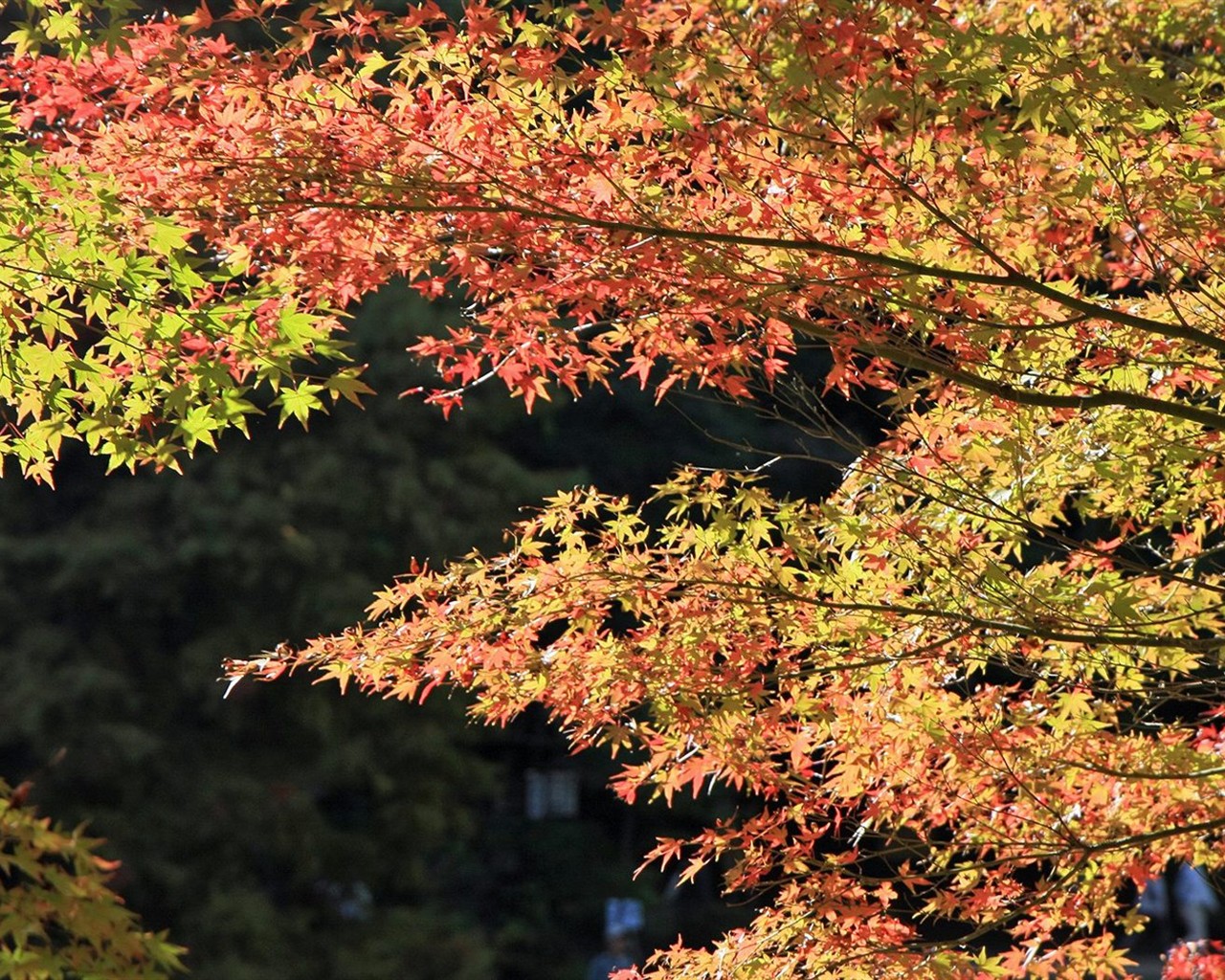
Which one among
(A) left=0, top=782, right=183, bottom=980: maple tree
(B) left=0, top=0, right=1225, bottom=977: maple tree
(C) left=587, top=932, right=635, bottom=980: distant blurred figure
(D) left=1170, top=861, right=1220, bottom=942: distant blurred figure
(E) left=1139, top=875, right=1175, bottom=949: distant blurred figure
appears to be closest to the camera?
(B) left=0, top=0, right=1225, bottom=977: maple tree

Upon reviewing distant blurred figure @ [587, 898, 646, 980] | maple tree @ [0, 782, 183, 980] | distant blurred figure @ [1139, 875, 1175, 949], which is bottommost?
distant blurred figure @ [1139, 875, 1175, 949]

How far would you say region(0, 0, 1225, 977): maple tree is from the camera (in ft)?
11.1

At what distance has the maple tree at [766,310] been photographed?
11.1ft

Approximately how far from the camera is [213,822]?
11742 millimetres

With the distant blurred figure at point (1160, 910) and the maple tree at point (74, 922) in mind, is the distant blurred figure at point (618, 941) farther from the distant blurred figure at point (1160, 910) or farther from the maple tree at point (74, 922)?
the maple tree at point (74, 922)

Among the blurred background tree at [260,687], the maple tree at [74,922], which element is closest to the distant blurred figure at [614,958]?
the blurred background tree at [260,687]

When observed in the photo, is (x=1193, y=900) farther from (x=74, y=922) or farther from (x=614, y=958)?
(x=74, y=922)

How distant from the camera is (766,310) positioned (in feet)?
11.3

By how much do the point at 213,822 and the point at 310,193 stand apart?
29.8ft

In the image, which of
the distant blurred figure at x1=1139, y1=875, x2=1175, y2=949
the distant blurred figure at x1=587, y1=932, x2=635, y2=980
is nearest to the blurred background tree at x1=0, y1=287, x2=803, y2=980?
the distant blurred figure at x1=587, y1=932, x2=635, y2=980

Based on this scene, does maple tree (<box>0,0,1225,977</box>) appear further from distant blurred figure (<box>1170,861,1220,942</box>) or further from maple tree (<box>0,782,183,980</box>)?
distant blurred figure (<box>1170,861,1220,942</box>)

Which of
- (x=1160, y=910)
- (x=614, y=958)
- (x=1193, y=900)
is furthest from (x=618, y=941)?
(x=1160, y=910)

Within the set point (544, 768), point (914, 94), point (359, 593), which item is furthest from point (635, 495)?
point (914, 94)

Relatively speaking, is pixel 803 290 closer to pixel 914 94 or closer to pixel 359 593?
pixel 914 94
